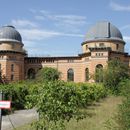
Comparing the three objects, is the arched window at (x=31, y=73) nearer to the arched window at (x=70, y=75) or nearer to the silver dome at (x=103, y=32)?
the arched window at (x=70, y=75)

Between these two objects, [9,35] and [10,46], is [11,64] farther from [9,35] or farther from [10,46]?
[9,35]

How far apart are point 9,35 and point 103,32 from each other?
1600 centimetres

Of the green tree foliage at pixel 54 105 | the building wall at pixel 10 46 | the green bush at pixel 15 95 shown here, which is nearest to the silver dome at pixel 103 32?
the building wall at pixel 10 46

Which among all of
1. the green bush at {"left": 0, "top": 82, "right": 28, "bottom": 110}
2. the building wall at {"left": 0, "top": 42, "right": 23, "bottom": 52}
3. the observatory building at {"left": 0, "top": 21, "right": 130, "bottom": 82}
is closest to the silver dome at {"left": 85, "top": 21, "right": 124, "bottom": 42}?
the observatory building at {"left": 0, "top": 21, "right": 130, "bottom": 82}

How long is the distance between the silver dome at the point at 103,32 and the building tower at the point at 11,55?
11800 mm

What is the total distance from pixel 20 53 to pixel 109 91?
74.6ft

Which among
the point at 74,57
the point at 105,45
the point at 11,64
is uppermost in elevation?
the point at 105,45

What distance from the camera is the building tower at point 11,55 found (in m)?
69.2

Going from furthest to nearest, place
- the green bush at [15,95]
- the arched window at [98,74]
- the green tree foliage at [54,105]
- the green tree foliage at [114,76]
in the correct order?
the arched window at [98,74] → the green tree foliage at [114,76] → the green bush at [15,95] → the green tree foliage at [54,105]

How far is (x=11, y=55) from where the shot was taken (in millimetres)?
69938

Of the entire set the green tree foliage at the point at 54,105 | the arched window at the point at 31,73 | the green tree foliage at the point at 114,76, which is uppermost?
the arched window at the point at 31,73

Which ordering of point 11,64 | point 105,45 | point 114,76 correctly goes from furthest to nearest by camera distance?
point 11,64, point 105,45, point 114,76

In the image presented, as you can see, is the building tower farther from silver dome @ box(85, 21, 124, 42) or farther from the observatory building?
silver dome @ box(85, 21, 124, 42)

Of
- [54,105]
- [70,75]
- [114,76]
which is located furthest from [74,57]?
[54,105]
